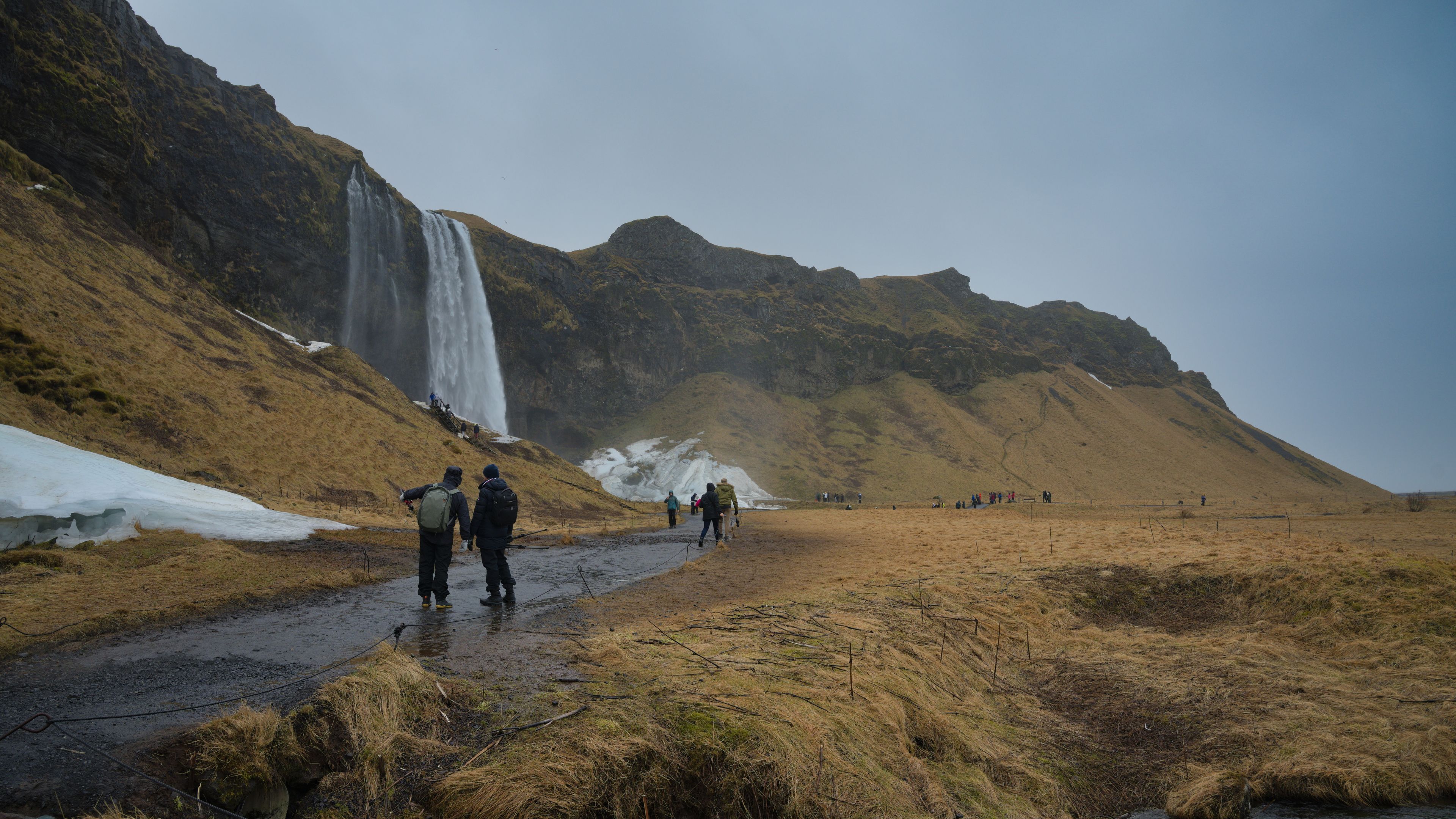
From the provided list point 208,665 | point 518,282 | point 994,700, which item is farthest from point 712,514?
point 518,282

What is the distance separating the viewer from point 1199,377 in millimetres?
156250

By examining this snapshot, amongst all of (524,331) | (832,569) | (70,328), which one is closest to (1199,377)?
(524,331)

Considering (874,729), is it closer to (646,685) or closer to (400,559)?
(646,685)

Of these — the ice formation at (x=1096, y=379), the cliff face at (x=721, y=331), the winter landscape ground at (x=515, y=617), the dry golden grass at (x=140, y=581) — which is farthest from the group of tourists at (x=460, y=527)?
the ice formation at (x=1096, y=379)

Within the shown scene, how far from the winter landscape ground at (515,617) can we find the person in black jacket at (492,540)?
2.98 feet

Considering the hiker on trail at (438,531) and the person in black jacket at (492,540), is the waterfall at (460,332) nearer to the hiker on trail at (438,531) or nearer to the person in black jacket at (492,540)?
the person in black jacket at (492,540)

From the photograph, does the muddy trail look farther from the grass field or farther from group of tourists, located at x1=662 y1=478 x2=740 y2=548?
group of tourists, located at x1=662 y1=478 x2=740 y2=548

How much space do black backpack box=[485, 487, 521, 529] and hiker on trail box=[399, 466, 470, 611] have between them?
31 centimetres

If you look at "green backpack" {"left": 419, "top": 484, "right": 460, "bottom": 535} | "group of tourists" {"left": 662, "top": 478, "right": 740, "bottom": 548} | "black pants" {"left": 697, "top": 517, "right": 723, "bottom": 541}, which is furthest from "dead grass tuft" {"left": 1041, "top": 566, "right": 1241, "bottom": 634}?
"black pants" {"left": 697, "top": 517, "right": 723, "bottom": 541}

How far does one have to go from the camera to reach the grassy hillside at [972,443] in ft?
263

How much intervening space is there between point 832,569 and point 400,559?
30.3 feet

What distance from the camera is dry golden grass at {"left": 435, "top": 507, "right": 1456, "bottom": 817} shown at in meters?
3.87

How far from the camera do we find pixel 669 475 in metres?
71.5

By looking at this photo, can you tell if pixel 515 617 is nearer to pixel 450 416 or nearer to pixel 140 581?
pixel 140 581
